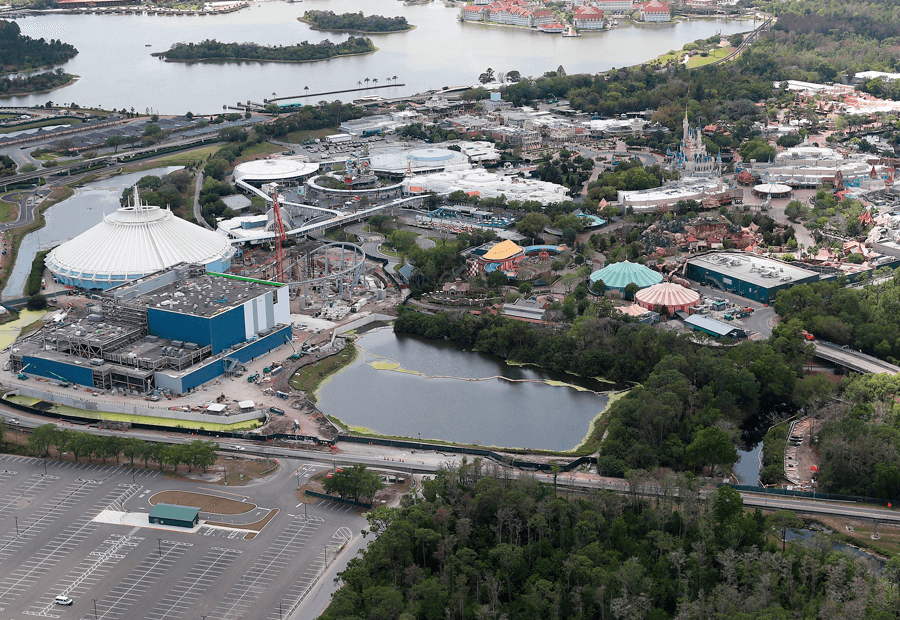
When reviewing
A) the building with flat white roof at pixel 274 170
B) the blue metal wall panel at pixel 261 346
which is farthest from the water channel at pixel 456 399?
the building with flat white roof at pixel 274 170

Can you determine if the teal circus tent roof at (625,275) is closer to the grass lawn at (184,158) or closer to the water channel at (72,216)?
the water channel at (72,216)

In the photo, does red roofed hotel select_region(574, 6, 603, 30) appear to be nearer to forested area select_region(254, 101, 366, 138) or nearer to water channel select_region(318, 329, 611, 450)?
forested area select_region(254, 101, 366, 138)

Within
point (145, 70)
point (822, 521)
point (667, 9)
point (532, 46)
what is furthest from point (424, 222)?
point (667, 9)

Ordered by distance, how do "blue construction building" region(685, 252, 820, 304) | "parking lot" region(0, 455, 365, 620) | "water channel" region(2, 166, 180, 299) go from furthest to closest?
"water channel" region(2, 166, 180, 299)
"blue construction building" region(685, 252, 820, 304)
"parking lot" region(0, 455, 365, 620)

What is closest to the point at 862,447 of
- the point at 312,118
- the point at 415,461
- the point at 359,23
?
the point at 415,461

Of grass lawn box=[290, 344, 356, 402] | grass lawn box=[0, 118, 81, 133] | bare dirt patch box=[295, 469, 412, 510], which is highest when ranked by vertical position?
grass lawn box=[0, 118, 81, 133]

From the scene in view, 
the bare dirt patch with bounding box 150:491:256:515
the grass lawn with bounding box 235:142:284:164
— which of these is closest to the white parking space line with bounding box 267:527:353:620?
the bare dirt patch with bounding box 150:491:256:515

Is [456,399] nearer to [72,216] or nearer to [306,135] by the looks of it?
[72,216]
